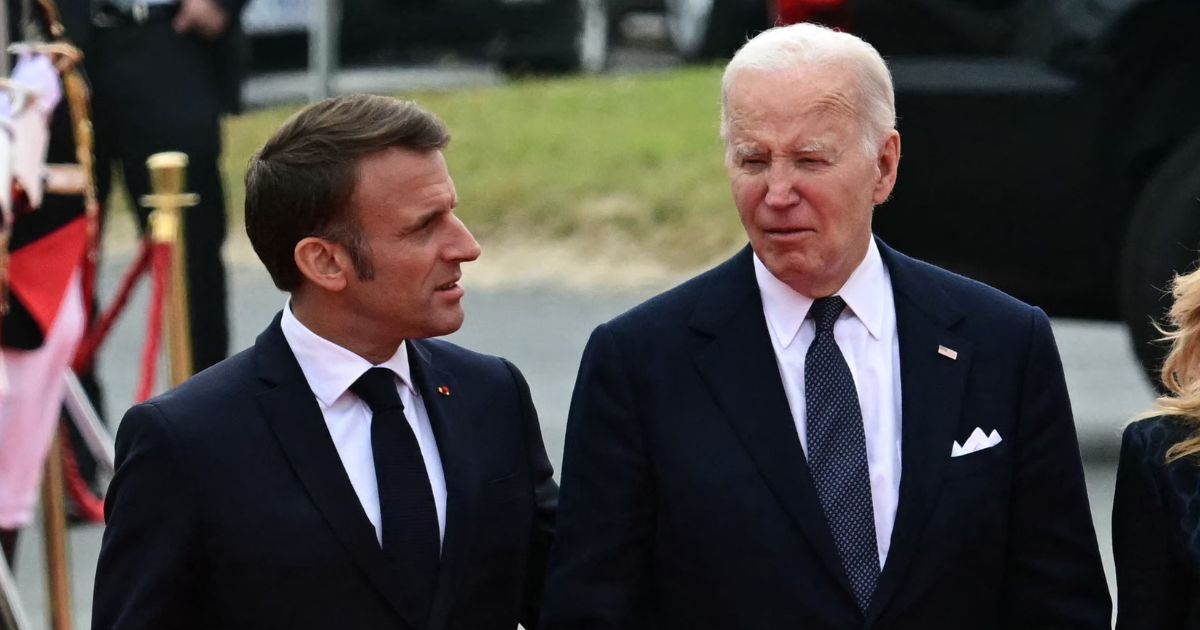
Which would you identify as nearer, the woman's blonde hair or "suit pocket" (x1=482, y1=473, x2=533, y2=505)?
the woman's blonde hair

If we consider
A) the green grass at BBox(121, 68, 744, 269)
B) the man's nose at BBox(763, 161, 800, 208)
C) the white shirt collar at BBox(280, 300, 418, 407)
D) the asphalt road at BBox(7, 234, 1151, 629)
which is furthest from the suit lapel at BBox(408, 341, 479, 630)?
the green grass at BBox(121, 68, 744, 269)

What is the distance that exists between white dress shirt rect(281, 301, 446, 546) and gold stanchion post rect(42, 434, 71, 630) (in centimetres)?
228

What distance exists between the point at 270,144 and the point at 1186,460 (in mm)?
1337

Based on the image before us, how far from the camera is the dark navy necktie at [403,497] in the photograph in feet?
11.1

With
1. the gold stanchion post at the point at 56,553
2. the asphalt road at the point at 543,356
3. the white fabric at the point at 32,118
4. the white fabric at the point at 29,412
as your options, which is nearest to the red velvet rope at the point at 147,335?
the asphalt road at the point at 543,356

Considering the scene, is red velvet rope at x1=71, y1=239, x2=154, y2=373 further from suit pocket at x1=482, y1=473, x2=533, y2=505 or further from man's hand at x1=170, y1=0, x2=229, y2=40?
suit pocket at x1=482, y1=473, x2=533, y2=505

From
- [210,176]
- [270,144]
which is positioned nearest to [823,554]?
[270,144]

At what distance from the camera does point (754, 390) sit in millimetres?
3400

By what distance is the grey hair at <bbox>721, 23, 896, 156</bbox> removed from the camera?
333 cm

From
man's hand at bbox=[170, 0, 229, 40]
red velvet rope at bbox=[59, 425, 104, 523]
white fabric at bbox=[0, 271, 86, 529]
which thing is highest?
man's hand at bbox=[170, 0, 229, 40]

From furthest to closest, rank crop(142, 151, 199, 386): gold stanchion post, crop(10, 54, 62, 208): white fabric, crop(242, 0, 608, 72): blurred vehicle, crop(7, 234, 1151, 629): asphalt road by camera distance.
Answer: crop(242, 0, 608, 72): blurred vehicle, crop(7, 234, 1151, 629): asphalt road, crop(142, 151, 199, 386): gold stanchion post, crop(10, 54, 62, 208): white fabric

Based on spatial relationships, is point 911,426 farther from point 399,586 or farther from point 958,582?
point 399,586

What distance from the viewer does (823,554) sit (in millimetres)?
3307

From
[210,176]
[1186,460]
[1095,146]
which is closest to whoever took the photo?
[1186,460]
